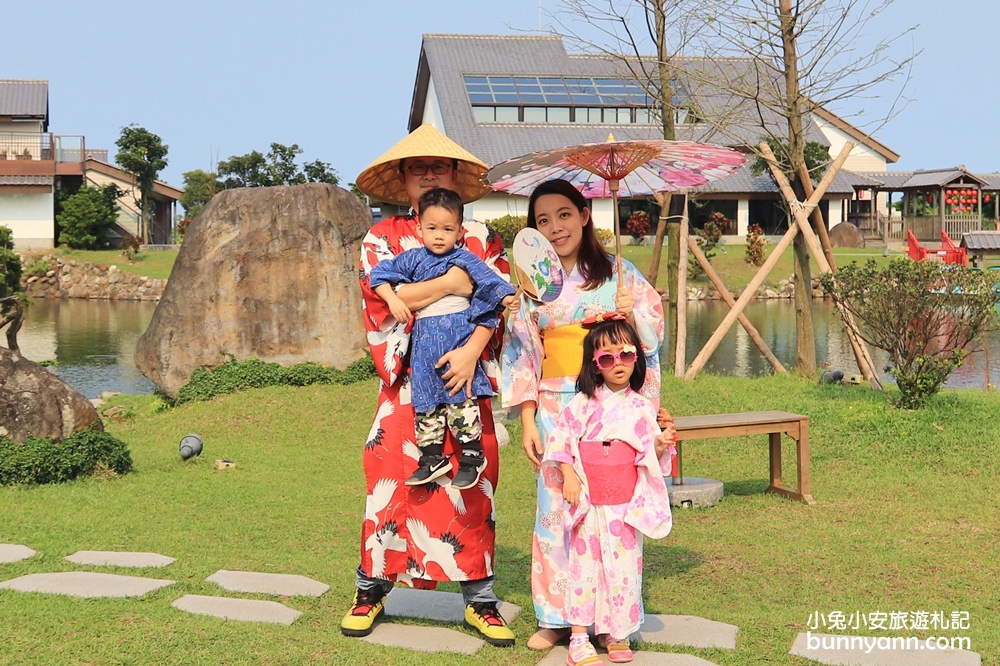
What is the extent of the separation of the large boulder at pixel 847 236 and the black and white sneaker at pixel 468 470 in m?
36.1

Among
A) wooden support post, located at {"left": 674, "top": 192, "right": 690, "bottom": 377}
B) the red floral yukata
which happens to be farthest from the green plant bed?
the red floral yukata

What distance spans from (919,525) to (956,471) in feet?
4.99

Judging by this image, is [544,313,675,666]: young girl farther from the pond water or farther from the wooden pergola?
the wooden pergola

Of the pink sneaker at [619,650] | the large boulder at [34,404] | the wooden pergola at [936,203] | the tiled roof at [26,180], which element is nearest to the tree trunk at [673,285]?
the large boulder at [34,404]

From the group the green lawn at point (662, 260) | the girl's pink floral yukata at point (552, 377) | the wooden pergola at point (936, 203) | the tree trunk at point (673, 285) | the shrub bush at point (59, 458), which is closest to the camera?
the girl's pink floral yukata at point (552, 377)

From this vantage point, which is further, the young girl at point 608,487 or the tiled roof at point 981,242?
the tiled roof at point 981,242

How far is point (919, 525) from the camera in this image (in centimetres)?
654

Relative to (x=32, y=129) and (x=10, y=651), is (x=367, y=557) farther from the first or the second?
(x=32, y=129)

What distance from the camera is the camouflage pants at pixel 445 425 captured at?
438 centimetres

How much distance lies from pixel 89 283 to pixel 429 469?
3224 cm

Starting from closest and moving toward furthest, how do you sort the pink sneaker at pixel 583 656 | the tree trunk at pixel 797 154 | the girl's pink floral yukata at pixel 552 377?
the pink sneaker at pixel 583 656
the girl's pink floral yukata at pixel 552 377
the tree trunk at pixel 797 154

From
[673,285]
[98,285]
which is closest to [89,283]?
[98,285]

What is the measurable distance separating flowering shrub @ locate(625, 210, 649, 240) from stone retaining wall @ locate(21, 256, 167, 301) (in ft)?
50.8

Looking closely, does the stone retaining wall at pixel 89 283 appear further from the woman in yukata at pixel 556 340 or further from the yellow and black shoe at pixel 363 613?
the woman in yukata at pixel 556 340
